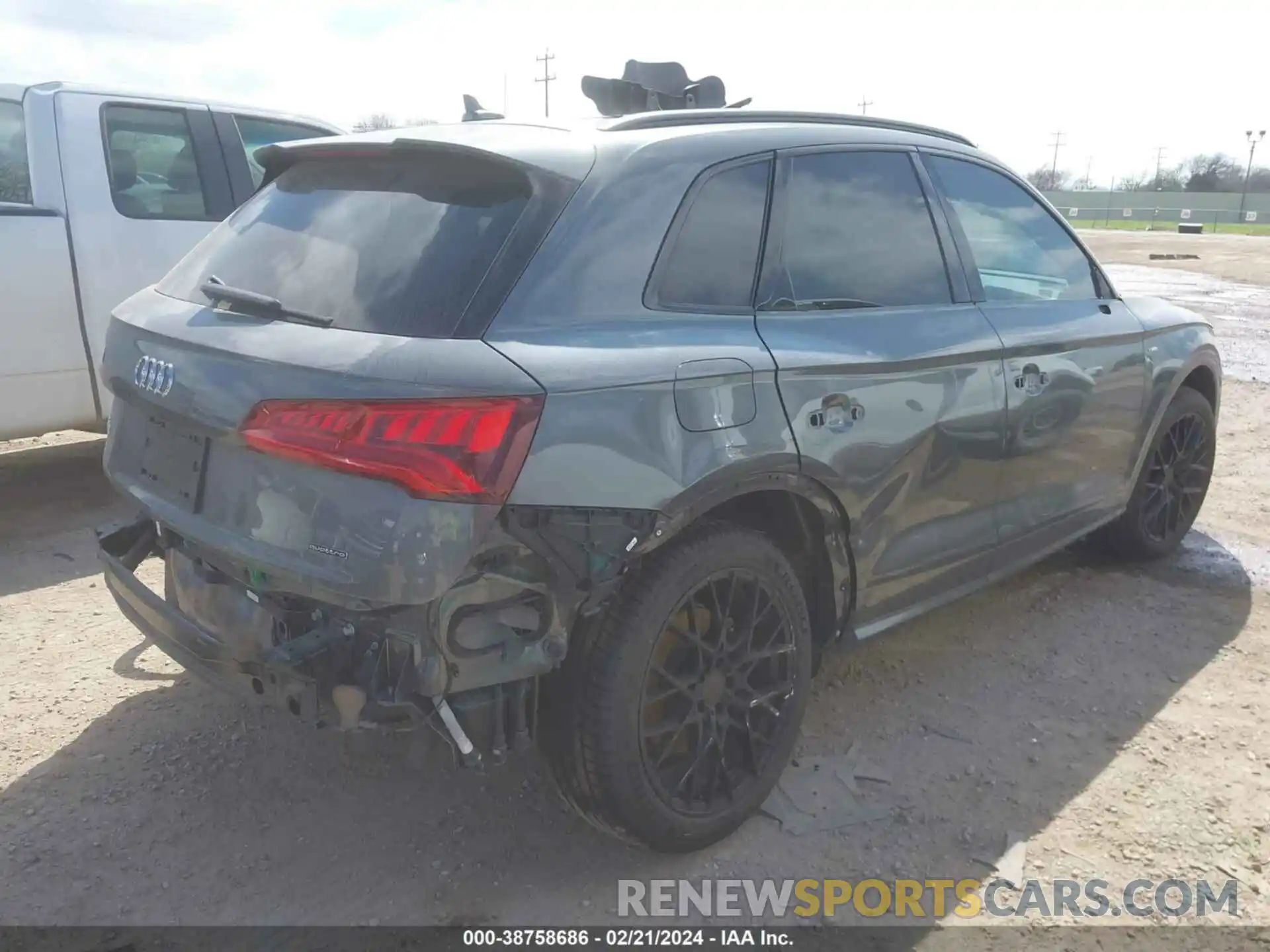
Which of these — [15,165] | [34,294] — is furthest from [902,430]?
[15,165]

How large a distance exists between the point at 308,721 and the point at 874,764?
1.73 metres

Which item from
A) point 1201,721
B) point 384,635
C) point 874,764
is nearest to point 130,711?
point 384,635

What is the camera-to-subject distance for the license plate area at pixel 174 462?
8.02 feet

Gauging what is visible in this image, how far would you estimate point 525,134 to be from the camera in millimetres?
2588

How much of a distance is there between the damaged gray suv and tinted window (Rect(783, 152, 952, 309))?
11 millimetres

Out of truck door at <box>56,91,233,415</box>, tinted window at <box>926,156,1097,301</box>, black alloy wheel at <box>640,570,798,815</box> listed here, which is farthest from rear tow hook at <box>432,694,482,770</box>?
truck door at <box>56,91,233,415</box>

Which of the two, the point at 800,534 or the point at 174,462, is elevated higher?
the point at 174,462

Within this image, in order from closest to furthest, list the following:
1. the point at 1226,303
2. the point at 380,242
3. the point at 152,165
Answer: the point at 380,242
the point at 152,165
the point at 1226,303

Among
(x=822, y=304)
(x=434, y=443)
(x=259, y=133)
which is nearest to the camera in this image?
(x=434, y=443)

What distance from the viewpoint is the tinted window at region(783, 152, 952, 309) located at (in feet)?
9.46

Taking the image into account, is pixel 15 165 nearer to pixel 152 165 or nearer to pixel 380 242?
pixel 152 165

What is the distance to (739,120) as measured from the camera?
9.68 ft

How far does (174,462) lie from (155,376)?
23cm

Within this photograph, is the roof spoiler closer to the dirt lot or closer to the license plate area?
the license plate area
